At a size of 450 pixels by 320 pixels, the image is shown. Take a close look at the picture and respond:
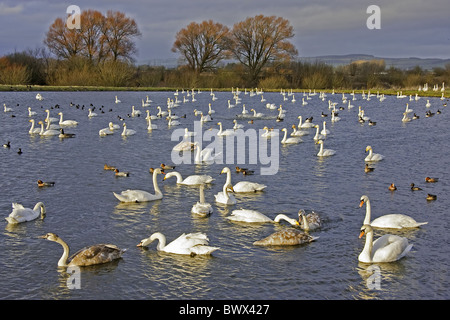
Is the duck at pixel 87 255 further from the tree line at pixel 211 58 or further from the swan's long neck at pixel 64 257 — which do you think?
the tree line at pixel 211 58

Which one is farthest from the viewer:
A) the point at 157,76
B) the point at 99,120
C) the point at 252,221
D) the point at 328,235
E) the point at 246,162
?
the point at 157,76

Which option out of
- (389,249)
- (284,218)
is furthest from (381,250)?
(284,218)

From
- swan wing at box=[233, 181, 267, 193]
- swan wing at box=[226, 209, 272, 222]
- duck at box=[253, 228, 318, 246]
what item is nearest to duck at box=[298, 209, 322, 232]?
duck at box=[253, 228, 318, 246]

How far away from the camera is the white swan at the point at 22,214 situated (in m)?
13.3

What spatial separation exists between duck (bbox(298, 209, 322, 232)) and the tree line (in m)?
61.9

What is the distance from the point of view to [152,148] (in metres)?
26.0

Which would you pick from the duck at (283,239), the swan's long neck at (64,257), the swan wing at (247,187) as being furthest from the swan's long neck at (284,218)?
the swan's long neck at (64,257)

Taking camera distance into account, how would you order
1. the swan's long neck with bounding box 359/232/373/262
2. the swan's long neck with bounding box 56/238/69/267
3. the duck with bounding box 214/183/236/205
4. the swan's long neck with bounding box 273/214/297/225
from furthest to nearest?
1. the duck with bounding box 214/183/236/205
2. the swan's long neck with bounding box 273/214/297/225
3. the swan's long neck with bounding box 359/232/373/262
4. the swan's long neck with bounding box 56/238/69/267

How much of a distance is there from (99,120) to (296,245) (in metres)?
28.8

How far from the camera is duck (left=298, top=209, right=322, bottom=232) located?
12.8 metres

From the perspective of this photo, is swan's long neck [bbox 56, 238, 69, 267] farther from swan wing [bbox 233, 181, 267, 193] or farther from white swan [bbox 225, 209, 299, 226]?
swan wing [bbox 233, 181, 267, 193]

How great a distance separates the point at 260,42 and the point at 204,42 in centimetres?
896

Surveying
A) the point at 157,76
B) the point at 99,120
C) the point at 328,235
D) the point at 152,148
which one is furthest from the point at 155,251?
the point at 157,76

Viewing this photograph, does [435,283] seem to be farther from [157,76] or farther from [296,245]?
[157,76]
